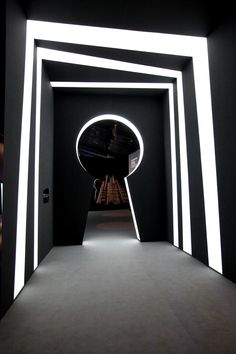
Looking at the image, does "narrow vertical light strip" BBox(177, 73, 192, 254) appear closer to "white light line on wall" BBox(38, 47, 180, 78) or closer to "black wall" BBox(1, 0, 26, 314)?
"white light line on wall" BBox(38, 47, 180, 78)

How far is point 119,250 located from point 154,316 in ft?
8.00

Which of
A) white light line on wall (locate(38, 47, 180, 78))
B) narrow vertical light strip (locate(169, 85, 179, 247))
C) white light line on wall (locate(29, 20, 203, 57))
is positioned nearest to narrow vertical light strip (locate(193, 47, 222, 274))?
white light line on wall (locate(29, 20, 203, 57))

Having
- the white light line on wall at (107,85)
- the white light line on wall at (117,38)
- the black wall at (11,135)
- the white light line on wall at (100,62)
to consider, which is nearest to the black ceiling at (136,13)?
the white light line on wall at (117,38)

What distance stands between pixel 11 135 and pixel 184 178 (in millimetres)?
3004

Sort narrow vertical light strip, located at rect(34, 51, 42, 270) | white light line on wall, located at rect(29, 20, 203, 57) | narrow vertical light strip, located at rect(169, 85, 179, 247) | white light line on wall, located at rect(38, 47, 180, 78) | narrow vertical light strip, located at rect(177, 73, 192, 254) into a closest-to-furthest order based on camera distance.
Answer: white light line on wall, located at rect(29, 20, 203, 57)
narrow vertical light strip, located at rect(34, 51, 42, 270)
white light line on wall, located at rect(38, 47, 180, 78)
narrow vertical light strip, located at rect(177, 73, 192, 254)
narrow vertical light strip, located at rect(169, 85, 179, 247)

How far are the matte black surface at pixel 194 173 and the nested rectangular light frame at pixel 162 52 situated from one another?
0.12 meters

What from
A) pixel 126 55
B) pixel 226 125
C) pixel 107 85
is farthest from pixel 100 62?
pixel 226 125

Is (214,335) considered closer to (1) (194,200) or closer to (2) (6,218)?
(2) (6,218)

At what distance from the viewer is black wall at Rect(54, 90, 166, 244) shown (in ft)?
16.9

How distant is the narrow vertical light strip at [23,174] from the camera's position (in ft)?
8.98

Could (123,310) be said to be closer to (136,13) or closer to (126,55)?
(136,13)

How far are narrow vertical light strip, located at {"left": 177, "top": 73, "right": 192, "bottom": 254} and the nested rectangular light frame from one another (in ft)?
2.08

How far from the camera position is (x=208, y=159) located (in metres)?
3.53

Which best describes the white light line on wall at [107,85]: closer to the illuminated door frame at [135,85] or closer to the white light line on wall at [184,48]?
the illuminated door frame at [135,85]
